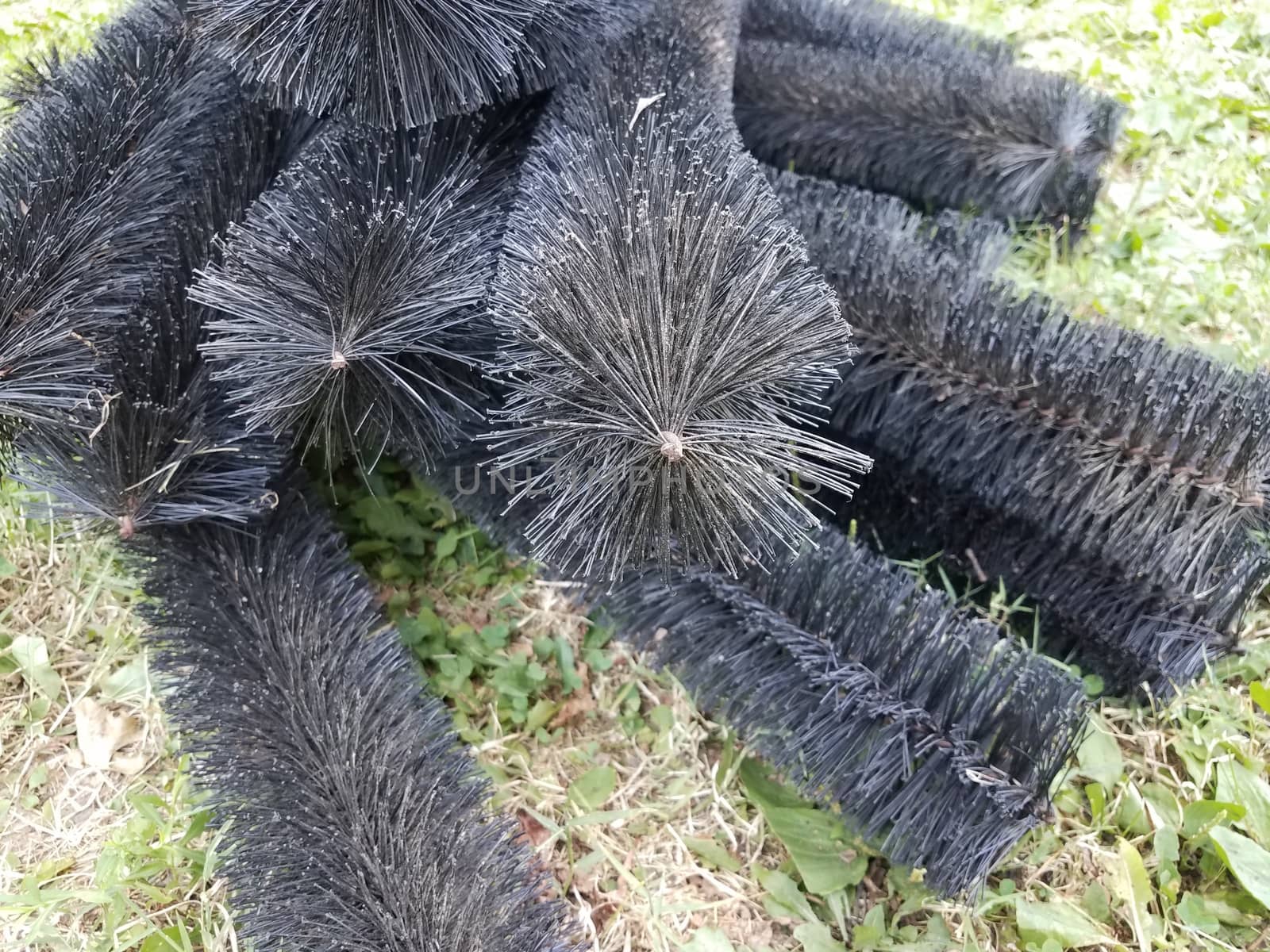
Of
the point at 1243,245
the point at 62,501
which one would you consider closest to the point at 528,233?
the point at 62,501

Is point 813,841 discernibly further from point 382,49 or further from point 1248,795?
point 382,49

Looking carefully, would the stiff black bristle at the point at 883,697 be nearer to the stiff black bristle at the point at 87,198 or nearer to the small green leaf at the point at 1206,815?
the small green leaf at the point at 1206,815

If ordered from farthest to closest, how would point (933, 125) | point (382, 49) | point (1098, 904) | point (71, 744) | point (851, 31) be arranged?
1. point (851, 31)
2. point (933, 125)
3. point (71, 744)
4. point (1098, 904)
5. point (382, 49)

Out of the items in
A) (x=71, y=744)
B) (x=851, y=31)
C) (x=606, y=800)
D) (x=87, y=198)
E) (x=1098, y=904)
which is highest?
(x=851, y=31)

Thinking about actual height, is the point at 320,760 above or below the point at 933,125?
below

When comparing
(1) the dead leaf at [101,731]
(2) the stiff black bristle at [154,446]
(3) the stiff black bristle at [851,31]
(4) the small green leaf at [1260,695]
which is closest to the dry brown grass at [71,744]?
(1) the dead leaf at [101,731]

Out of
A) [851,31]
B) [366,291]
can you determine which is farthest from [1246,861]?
→ [851,31]

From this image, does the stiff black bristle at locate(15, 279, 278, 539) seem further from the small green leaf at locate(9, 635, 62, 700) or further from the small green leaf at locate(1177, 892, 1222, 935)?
the small green leaf at locate(1177, 892, 1222, 935)
